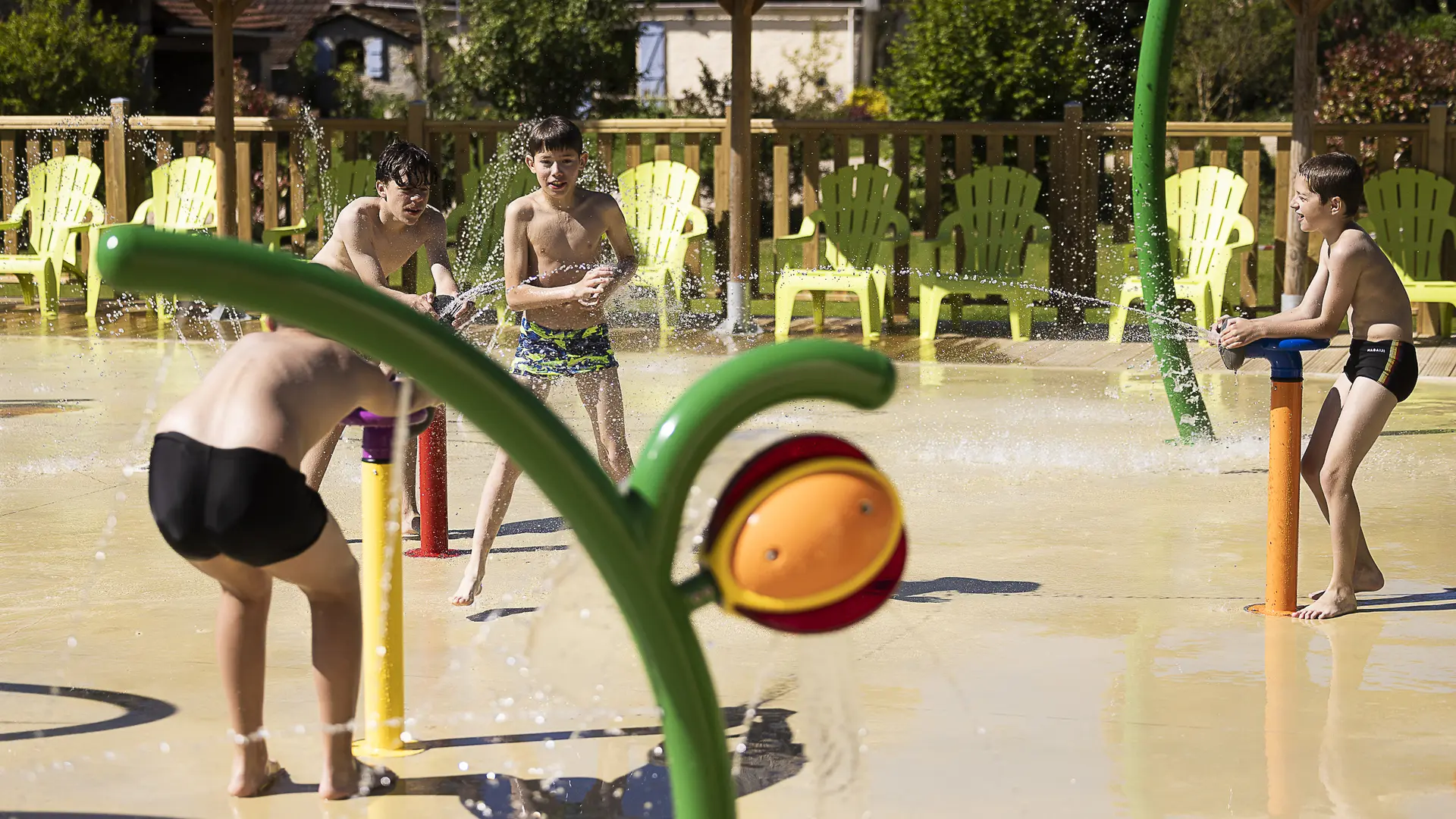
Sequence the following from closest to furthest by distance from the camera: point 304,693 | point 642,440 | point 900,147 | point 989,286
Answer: point 304,693 < point 642,440 < point 989,286 < point 900,147

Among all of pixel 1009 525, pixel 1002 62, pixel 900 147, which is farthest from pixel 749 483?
pixel 1002 62

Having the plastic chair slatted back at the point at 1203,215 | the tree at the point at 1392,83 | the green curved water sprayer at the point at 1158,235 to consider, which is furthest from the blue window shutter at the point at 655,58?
the green curved water sprayer at the point at 1158,235

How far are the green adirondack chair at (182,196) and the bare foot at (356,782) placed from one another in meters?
10.4

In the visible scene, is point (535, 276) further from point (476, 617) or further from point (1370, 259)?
point (1370, 259)

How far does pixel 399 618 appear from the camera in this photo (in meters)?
3.96

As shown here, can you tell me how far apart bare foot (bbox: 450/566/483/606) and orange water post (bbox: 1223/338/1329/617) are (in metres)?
2.40

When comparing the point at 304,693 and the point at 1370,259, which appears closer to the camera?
the point at 304,693

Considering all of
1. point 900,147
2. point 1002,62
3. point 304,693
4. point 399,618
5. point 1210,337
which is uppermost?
point 1002,62

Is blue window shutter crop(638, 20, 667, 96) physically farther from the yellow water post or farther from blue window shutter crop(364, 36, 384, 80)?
the yellow water post

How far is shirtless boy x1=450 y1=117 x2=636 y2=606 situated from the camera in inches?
221

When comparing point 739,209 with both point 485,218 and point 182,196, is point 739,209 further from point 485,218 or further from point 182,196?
point 182,196

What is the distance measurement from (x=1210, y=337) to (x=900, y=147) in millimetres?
7550

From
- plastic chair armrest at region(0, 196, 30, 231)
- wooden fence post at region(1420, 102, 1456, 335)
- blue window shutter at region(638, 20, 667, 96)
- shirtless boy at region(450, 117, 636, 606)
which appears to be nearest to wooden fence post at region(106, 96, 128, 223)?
plastic chair armrest at region(0, 196, 30, 231)

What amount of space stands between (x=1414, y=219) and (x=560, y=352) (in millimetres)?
8207
